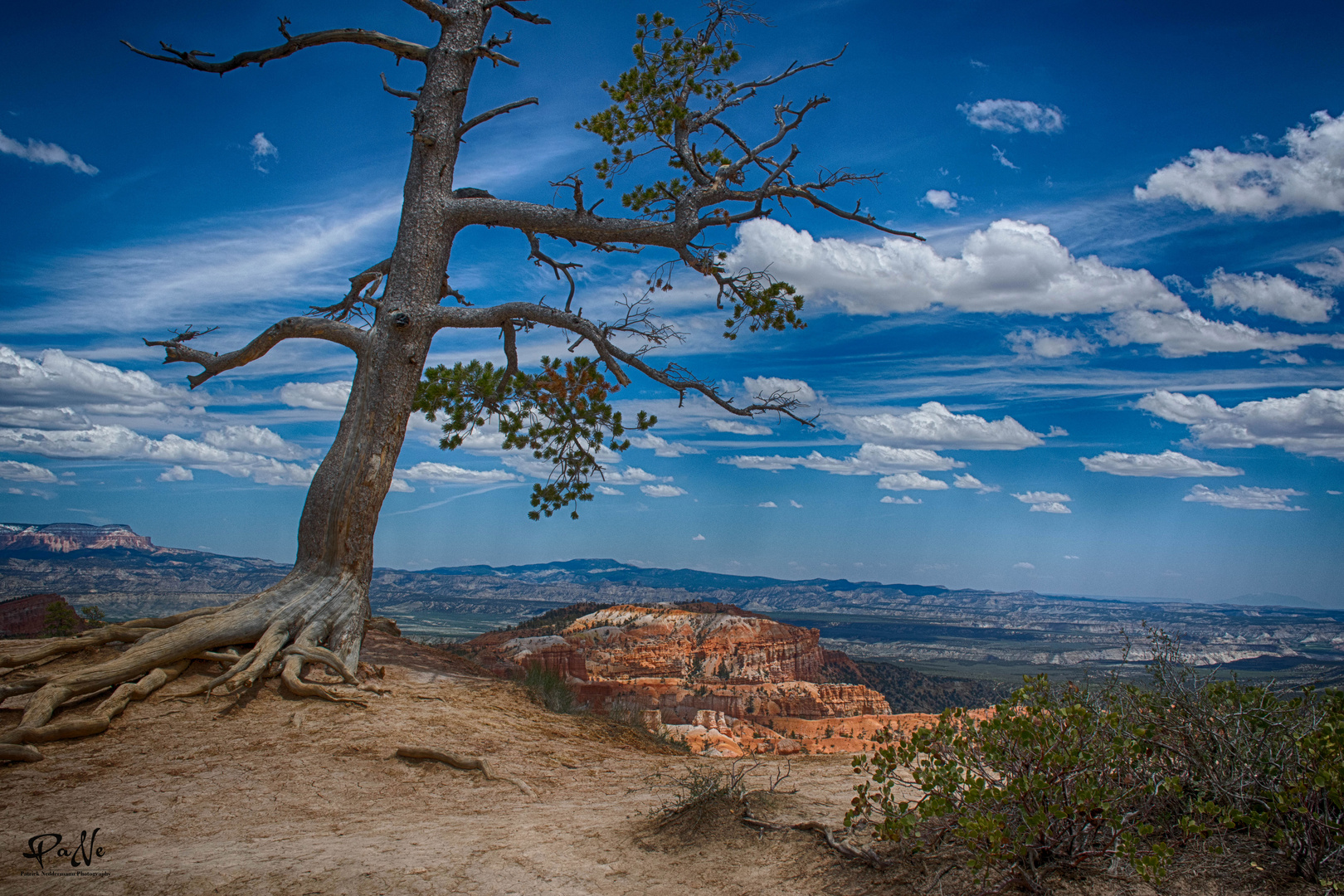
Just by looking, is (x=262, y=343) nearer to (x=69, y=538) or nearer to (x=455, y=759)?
(x=455, y=759)

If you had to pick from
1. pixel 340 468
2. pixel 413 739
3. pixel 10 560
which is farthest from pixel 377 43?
pixel 10 560

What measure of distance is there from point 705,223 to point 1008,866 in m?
8.82

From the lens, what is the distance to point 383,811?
5.44 meters

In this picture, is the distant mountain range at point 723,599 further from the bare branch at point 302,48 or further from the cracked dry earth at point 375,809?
the bare branch at point 302,48

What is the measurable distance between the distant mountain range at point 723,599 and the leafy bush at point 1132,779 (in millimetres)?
456

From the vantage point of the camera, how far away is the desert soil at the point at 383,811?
12.5ft

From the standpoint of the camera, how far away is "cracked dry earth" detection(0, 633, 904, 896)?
3838 millimetres

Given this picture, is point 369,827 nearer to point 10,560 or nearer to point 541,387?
point 541,387

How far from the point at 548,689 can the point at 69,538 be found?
89.6m

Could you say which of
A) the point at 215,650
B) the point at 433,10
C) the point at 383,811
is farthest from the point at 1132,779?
the point at 433,10

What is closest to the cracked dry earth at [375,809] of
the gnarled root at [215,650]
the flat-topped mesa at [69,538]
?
the gnarled root at [215,650]

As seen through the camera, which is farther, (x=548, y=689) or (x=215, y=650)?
(x=548, y=689)

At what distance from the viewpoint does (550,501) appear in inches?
481

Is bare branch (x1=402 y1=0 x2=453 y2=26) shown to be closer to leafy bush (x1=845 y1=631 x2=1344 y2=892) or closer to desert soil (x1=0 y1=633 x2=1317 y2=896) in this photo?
desert soil (x1=0 y1=633 x2=1317 y2=896)
